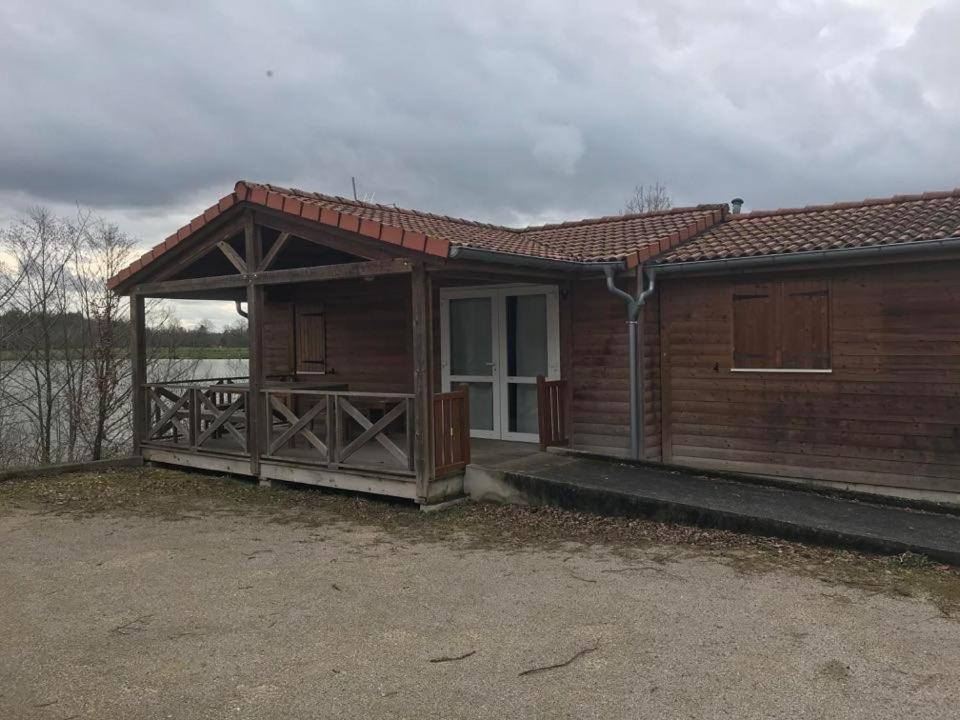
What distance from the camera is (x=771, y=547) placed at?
5.61 m

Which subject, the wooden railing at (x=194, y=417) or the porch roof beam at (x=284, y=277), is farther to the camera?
the wooden railing at (x=194, y=417)

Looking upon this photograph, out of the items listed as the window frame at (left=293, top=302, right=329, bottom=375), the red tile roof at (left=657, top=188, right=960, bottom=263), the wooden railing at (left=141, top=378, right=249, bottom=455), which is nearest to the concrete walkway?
the red tile roof at (left=657, top=188, right=960, bottom=263)

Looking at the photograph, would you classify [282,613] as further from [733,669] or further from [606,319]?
[606,319]

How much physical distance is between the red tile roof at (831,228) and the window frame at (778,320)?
13.8 inches

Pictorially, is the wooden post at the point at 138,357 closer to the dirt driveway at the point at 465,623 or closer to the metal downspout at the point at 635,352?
the dirt driveway at the point at 465,623

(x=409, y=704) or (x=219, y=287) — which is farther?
(x=219, y=287)

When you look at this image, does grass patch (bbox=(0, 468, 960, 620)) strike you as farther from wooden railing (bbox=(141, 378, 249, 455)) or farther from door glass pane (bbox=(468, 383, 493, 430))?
door glass pane (bbox=(468, 383, 493, 430))

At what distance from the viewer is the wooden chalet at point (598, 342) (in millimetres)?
7012

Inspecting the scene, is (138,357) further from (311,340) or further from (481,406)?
(481,406)

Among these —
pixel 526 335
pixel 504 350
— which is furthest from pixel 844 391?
pixel 504 350

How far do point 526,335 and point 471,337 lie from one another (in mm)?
763

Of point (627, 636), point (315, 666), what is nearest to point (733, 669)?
point (627, 636)

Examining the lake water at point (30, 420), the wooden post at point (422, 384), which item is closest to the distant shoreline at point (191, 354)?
the lake water at point (30, 420)

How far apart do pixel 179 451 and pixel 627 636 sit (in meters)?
7.16
